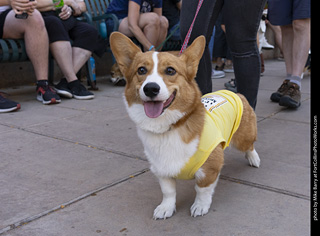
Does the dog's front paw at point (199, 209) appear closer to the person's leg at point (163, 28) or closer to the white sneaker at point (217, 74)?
the person's leg at point (163, 28)

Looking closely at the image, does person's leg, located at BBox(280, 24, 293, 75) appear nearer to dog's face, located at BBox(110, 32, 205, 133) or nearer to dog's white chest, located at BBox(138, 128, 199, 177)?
dog's face, located at BBox(110, 32, 205, 133)

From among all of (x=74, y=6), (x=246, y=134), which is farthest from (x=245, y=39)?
(x=74, y=6)

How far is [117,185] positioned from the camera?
2539 mm

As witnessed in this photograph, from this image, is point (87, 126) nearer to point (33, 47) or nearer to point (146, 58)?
point (33, 47)

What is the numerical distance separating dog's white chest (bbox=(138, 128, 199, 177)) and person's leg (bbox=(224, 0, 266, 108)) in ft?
4.73

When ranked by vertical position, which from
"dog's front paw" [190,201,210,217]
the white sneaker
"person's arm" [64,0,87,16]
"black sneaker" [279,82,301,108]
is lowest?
the white sneaker

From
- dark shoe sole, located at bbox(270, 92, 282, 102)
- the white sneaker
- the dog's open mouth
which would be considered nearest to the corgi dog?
the dog's open mouth

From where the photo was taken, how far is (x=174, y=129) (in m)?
2.14

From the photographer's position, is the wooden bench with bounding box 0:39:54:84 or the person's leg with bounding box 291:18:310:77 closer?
the wooden bench with bounding box 0:39:54:84

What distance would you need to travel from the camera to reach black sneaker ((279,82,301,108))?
4.70 metres

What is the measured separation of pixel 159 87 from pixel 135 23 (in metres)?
4.17

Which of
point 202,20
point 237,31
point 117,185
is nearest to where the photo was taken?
point 117,185

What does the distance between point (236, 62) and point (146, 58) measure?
146cm

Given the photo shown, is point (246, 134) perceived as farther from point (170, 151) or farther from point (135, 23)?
point (135, 23)
